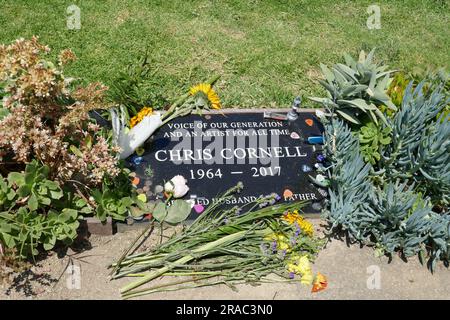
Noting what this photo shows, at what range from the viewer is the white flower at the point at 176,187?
3316 mm

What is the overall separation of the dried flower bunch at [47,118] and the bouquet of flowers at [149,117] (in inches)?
14.1

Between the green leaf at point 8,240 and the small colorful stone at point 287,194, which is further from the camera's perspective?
the small colorful stone at point 287,194

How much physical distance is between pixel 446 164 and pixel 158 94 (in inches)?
89.9

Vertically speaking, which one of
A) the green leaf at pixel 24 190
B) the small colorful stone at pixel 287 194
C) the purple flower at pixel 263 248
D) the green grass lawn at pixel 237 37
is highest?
the green grass lawn at pixel 237 37

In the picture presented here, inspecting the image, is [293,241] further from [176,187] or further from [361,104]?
[361,104]

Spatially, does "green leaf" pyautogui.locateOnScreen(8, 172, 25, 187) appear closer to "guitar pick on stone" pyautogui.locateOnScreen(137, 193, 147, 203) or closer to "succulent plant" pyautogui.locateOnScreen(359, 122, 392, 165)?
"guitar pick on stone" pyautogui.locateOnScreen(137, 193, 147, 203)

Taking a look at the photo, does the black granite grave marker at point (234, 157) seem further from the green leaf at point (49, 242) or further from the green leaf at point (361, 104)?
the green leaf at point (49, 242)

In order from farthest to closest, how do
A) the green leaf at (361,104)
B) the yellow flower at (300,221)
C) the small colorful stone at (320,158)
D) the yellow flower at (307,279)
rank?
the small colorful stone at (320,158)
the green leaf at (361,104)
the yellow flower at (300,221)
the yellow flower at (307,279)

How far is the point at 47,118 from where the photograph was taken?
2926 millimetres

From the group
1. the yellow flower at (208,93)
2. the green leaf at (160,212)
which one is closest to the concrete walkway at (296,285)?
the green leaf at (160,212)

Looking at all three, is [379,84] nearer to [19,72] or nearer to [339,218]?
[339,218]

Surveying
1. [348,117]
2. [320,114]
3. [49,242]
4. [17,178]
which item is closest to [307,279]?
[348,117]

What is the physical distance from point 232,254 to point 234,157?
2.68 feet

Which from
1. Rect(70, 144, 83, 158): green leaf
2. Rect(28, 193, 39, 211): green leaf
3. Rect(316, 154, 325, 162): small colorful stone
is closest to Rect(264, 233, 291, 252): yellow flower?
Rect(316, 154, 325, 162): small colorful stone
